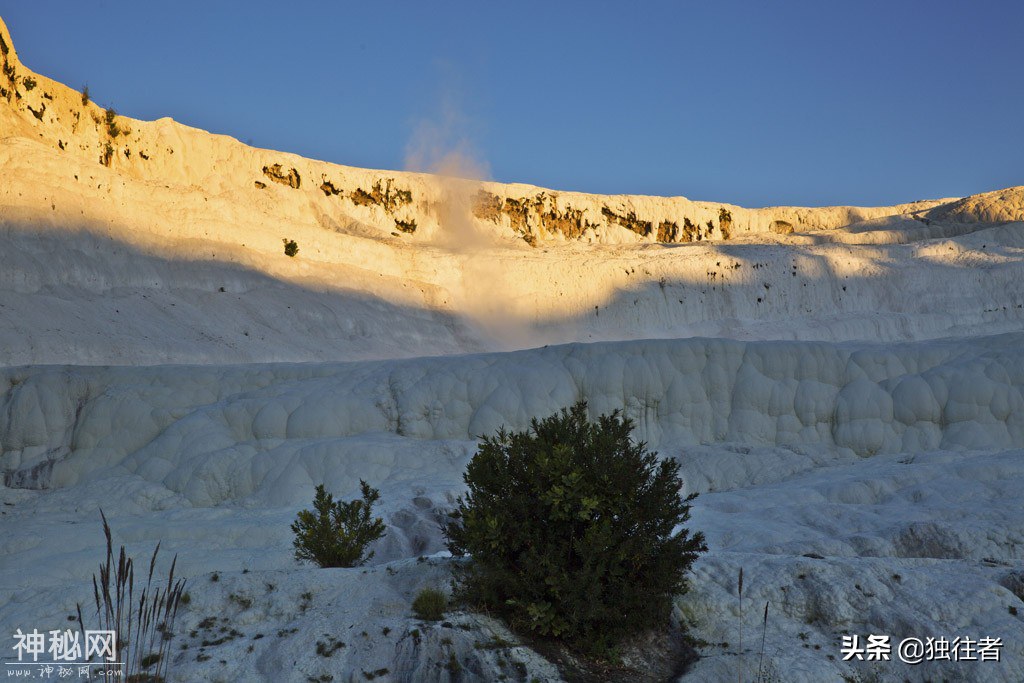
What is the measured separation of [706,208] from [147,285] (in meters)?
43.4

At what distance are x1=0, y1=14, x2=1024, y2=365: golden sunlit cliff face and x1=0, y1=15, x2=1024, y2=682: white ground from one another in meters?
0.19

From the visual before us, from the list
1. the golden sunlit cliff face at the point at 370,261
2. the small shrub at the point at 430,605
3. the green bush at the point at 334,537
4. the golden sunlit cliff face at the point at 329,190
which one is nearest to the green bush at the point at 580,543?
the small shrub at the point at 430,605

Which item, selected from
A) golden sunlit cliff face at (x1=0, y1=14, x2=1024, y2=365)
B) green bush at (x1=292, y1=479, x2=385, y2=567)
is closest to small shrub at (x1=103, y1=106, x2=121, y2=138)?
golden sunlit cliff face at (x1=0, y1=14, x2=1024, y2=365)

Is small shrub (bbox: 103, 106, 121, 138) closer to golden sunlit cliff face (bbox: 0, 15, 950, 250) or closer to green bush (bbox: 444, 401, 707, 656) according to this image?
golden sunlit cliff face (bbox: 0, 15, 950, 250)

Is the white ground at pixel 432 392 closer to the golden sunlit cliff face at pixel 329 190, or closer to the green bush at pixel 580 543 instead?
the golden sunlit cliff face at pixel 329 190

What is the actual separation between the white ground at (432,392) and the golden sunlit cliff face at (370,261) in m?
0.19

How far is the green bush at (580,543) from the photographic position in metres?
10.7

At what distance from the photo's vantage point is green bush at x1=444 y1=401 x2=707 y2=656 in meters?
10.7

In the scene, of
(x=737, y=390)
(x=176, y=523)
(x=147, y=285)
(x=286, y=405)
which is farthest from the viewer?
(x=147, y=285)

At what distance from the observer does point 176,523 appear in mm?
22406

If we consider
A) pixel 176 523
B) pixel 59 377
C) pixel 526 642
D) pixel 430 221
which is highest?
pixel 430 221

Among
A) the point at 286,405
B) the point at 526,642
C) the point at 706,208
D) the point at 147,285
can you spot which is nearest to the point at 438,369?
the point at 286,405

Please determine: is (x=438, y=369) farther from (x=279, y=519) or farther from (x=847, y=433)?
(x=847, y=433)

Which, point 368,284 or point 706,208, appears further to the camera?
point 706,208
